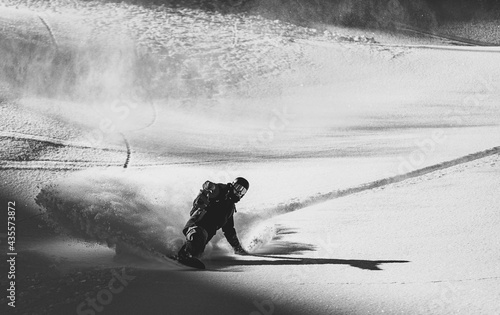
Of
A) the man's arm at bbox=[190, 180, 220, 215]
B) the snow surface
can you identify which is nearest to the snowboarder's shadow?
the snow surface

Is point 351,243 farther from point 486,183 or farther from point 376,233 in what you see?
point 486,183

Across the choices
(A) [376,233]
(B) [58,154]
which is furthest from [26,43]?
(A) [376,233]

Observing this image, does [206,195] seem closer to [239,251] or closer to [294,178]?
[239,251]

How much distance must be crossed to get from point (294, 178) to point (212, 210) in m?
2.66

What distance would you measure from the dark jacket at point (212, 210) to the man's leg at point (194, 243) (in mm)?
104

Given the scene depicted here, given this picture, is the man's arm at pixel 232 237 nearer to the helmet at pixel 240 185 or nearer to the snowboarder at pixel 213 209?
the snowboarder at pixel 213 209

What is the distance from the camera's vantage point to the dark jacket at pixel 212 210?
5266 mm

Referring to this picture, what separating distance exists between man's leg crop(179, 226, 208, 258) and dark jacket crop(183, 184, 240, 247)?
0.34ft

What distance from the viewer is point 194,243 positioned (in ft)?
16.6

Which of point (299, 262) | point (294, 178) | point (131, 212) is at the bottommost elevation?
point (131, 212)

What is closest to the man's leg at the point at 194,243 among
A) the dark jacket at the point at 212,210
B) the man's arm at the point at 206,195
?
the dark jacket at the point at 212,210

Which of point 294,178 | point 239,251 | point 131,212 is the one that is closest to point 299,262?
point 239,251

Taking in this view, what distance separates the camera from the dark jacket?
5.27m

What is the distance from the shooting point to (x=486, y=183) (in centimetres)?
676
